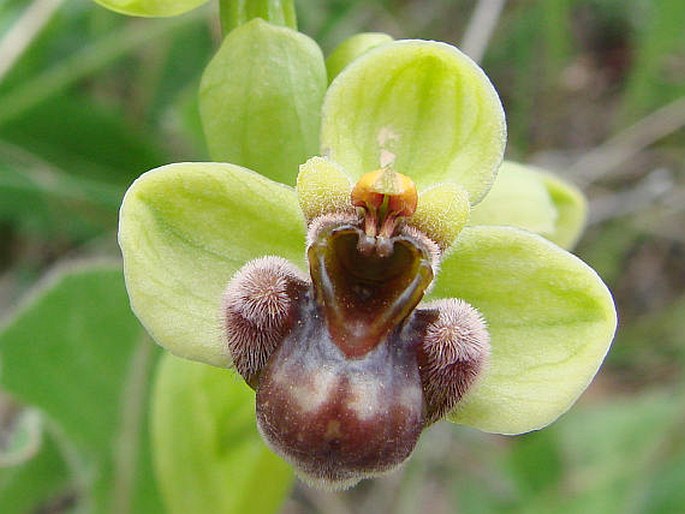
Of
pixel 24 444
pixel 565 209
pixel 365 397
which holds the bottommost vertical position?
pixel 24 444

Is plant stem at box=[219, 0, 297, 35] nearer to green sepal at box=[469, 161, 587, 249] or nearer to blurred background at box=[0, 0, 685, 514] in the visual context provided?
green sepal at box=[469, 161, 587, 249]

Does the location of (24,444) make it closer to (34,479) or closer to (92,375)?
(92,375)

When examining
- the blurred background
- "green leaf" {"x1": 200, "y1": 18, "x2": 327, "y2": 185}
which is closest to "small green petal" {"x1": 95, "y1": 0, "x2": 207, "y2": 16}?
"green leaf" {"x1": 200, "y1": 18, "x2": 327, "y2": 185}

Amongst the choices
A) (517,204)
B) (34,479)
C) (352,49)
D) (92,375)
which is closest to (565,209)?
(517,204)

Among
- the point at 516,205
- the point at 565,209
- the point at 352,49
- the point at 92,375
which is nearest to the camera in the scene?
the point at 352,49

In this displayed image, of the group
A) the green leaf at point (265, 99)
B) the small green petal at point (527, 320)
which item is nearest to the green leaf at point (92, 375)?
the green leaf at point (265, 99)

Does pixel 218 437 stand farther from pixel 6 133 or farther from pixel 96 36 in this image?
pixel 96 36

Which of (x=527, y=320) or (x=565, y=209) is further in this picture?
(x=565, y=209)
